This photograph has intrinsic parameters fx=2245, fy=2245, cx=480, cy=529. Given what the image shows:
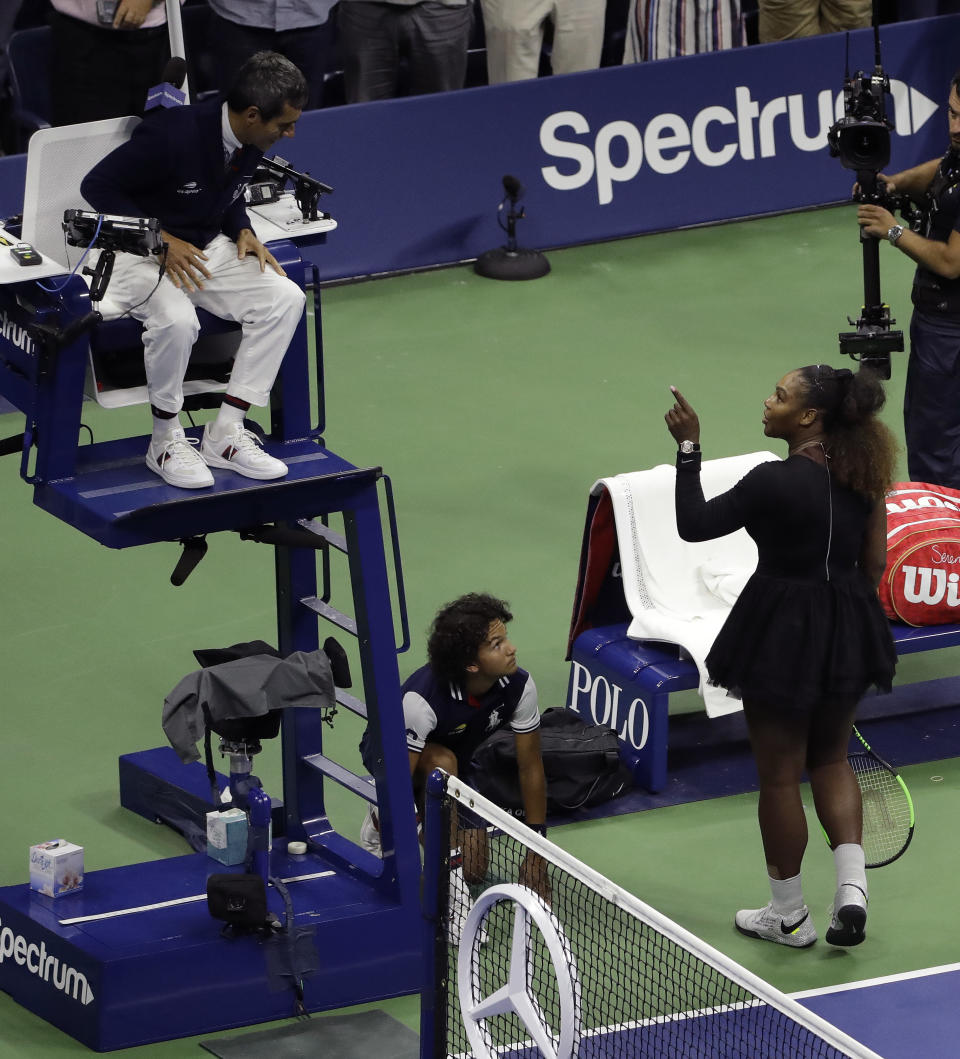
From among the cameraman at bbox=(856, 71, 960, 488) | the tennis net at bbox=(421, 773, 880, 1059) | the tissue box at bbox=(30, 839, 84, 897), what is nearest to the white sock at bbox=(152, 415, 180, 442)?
the tissue box at bbox=(30, 839, 84, 897)

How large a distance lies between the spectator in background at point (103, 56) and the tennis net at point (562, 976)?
6.87m

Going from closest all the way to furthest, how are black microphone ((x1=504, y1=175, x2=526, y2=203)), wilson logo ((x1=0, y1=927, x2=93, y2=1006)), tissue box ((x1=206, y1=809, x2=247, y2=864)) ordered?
wilson logo ((x1=0, y1=927, x2=93, y2=1006)), tissue box ((x1=206, y1=809, x2=247, y2=864)), black microphone ((x1=504, y1=175, x2=526, y2=203))

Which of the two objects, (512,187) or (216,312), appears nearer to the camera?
(216,312)

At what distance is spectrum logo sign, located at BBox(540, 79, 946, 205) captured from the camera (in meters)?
14.9

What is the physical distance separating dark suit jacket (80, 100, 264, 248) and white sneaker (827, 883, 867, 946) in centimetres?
305

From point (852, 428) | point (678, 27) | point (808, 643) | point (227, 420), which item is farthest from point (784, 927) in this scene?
point (678, 27)

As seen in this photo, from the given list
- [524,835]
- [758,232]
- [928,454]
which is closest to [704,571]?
[928,454]

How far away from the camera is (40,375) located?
276 inches

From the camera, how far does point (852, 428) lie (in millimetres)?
7348

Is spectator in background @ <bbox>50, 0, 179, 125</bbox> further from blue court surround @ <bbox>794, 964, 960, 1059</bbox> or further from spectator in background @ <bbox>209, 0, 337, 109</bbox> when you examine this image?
blue court surround @ <bbox>794, 964, 960, 1059</bbox>

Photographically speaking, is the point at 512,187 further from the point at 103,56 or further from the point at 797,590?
the point at 797,590

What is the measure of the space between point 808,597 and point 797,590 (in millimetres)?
43

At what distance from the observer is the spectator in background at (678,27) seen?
50.7 feet

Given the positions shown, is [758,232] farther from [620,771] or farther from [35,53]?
[620,771]
